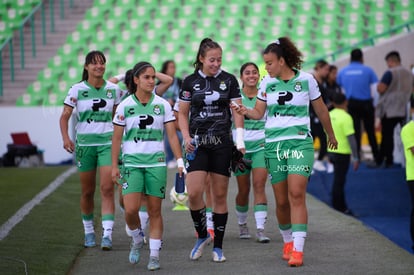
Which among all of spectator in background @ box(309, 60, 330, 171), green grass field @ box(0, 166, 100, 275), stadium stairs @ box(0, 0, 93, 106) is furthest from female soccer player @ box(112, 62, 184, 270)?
stadium stairs @ box(0, 0, 93, 106)

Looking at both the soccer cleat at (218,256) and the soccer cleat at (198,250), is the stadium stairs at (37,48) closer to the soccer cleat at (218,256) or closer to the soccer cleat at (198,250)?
the soccer cleat at (198,250)

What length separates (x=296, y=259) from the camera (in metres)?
7.85

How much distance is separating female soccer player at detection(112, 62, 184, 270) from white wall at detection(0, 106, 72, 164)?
12.9 meters

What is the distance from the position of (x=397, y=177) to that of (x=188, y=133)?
28.9 ft

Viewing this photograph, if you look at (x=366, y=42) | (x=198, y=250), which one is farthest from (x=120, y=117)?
(x=366, y=42)

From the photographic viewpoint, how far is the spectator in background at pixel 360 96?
55.7 feet

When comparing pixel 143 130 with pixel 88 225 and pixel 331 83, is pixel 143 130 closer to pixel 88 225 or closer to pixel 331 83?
pixel 88 225

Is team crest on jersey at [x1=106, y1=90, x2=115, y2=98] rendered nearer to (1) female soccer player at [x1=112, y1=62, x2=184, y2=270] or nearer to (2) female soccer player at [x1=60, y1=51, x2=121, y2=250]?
(2) female soccer player at [x1=60, y1=51, x2=121, y2=250]

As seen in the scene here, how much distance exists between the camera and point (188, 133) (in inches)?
322

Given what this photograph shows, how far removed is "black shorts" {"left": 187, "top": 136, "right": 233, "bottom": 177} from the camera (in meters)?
8.16

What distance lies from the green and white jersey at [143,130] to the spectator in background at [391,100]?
9.38 meters

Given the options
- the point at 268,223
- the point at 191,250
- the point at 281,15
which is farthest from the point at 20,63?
the point at 191,250

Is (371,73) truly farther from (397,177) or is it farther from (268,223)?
(268,223)

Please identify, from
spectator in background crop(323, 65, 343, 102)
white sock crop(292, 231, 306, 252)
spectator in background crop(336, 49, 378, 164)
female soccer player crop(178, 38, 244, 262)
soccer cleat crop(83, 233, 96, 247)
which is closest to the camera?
white sock crop(292, 231, 306, 252)
